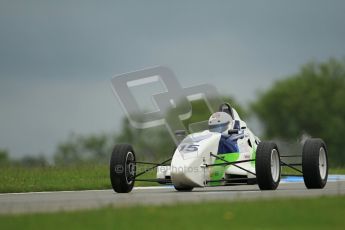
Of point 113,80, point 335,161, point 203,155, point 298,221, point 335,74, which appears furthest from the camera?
point 335,74

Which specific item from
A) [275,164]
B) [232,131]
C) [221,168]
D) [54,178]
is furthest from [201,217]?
[54,178]

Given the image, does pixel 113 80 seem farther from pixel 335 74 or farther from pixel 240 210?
pixel 335 74

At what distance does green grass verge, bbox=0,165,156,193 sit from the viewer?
2362 centimetres

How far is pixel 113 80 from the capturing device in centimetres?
2323

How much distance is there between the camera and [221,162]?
19.9 metres

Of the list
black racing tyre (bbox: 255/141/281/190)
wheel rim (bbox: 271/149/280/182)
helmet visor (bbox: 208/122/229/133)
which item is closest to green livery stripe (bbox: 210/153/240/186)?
helmet visor (bbox: 208/122/229/133)

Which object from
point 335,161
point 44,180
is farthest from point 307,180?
point 335,161

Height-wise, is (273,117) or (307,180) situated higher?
(307,180)

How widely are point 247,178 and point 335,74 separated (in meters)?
78.8

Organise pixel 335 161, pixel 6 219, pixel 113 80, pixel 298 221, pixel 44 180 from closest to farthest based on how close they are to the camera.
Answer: pixel 298 221, pixel 6 219, pixel 113 80, pixel 44 180, pixel 335 161

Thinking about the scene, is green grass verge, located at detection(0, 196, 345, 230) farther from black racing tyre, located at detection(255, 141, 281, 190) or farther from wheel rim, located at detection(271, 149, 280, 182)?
wheel rim, located at detection(271, 149, 280, 182)

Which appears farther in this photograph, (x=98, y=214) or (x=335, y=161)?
(x=335, y=161)

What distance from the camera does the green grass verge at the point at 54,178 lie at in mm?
23625

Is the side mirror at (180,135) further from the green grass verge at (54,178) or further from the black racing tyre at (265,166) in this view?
the green grass verge at (54,178)
